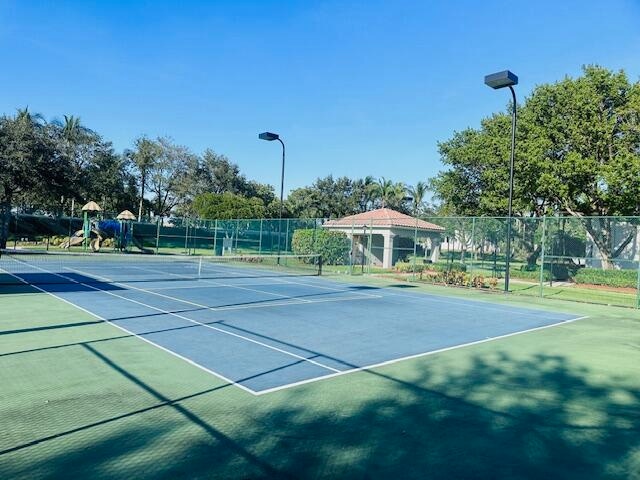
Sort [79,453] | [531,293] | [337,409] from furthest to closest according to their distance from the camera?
1. [531,293]
2. [337,409]
3. [79,453]

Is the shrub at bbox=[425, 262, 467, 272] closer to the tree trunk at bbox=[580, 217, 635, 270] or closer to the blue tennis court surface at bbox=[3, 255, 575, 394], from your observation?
the tree trunk at bbox=[580, 217, 635, 270]

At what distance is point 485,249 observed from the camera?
75.6 ft

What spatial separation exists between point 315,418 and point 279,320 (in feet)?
18.1

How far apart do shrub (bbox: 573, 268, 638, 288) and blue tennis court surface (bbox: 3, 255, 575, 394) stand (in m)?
10.1

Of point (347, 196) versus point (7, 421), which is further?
point (347, 196)

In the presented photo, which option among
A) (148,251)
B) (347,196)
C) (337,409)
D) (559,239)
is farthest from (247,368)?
(347,196)

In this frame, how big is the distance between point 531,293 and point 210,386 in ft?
56.2

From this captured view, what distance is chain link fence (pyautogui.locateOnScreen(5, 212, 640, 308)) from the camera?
21.3 m

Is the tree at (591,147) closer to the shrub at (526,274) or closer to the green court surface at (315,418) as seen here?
the shrub at (526,274)

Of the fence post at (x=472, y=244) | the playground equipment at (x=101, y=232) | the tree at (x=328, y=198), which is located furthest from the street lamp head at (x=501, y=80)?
the tree at (x=328, y=198)

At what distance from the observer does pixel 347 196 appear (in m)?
64.3

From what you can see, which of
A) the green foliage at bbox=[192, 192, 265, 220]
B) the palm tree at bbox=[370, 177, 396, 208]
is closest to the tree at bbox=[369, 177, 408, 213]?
the palm tree at bbox=[370, 177, 396, 208]

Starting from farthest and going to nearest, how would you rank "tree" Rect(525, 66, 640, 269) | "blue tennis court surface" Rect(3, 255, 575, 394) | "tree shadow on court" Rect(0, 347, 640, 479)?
1. "tree" Rect(525, 66, 640, 269)
2. "blue tennis court surface" Rect(3, 255, 575, 394)
3. "tree shadow on court" Rect(0, 347, 640, 479)

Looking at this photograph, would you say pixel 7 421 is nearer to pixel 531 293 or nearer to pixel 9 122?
pixel 531 293
